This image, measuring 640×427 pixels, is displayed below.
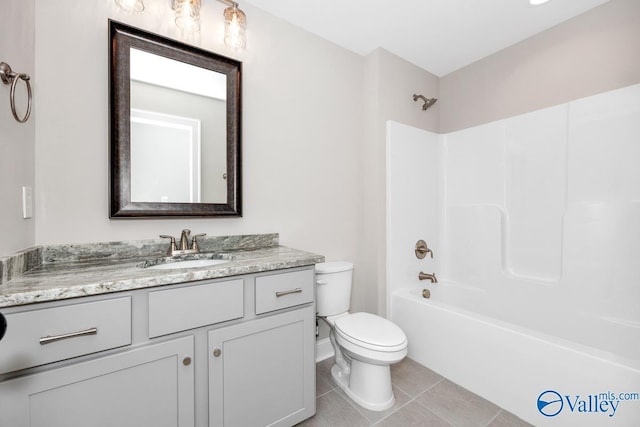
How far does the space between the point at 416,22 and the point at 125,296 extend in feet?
7.73

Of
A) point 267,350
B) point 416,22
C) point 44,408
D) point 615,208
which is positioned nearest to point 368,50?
point 416,22

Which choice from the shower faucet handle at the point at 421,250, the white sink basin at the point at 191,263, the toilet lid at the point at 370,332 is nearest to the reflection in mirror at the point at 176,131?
the white sink basin at the point at 191,263

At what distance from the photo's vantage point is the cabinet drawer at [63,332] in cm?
79

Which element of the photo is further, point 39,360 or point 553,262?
point 553,262

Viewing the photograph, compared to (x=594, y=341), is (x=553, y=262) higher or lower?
higher

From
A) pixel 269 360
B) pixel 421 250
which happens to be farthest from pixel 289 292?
pixel 421 250

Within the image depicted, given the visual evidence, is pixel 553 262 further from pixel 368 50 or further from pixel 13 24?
pixel 13 24

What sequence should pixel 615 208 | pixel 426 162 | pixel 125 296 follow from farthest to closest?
pixel 426 162, pixel 615 208, pixel 125 296

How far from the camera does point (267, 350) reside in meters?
1.26

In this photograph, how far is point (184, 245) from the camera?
148 cm

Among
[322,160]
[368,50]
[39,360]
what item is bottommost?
[39,360]

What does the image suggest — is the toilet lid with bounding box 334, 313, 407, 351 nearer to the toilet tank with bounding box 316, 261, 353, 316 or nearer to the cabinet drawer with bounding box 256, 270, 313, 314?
the toilet tank with bounding box 316, 261, 353, 316

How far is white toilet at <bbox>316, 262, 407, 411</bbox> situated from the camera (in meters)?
1.51

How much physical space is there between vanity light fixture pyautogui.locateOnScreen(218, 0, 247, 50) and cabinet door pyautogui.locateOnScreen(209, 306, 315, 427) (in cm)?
160
